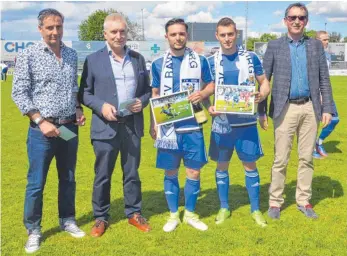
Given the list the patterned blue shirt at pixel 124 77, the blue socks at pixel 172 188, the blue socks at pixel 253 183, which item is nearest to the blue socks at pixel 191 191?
the blue socks at pixel 172 188

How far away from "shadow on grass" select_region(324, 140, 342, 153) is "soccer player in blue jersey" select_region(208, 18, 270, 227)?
4.27 meters

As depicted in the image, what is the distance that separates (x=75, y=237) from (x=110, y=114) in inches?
53.2

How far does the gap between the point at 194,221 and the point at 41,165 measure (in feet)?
5.62

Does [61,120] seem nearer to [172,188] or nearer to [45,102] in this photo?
[45,102]

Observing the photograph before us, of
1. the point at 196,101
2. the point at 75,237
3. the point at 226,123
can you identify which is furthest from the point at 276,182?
the point at 75,237

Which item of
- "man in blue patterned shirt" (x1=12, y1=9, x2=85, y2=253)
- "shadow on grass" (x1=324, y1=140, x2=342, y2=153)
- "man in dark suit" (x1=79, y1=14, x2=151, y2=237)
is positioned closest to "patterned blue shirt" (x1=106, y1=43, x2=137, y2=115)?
"man in dark suit" (x1=79, y1=14, x2=151, y2=237)

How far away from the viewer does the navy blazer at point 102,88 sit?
13.7 ft

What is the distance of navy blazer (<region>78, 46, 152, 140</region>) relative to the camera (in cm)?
416

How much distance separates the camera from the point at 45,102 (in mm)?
3949

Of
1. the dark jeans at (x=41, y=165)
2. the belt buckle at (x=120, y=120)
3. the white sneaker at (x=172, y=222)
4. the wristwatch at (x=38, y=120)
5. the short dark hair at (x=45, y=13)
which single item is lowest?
the white sneaker at (x=172, y=222)

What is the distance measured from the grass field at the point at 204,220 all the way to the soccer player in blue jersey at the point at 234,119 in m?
0.37

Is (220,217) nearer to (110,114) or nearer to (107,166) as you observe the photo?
(107,166)

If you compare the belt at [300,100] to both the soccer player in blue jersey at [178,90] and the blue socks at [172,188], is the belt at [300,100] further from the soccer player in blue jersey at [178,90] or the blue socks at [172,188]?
the blue socks at [172,188]

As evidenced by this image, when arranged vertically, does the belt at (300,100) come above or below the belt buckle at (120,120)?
above
